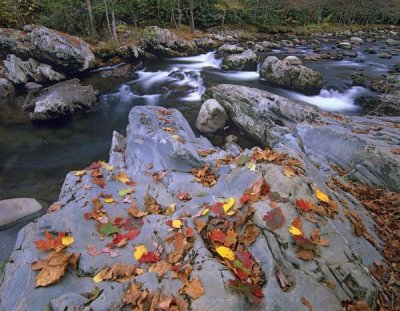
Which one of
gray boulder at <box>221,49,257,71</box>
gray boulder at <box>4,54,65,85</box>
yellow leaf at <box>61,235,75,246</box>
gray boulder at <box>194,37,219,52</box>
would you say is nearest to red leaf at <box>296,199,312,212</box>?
yellow leaf at <box>61,235,75,246</box>

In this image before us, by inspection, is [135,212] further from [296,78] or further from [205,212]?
[296,78]

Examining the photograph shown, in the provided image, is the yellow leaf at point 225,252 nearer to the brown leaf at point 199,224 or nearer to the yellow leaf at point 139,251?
the brown leaf at point 199,224

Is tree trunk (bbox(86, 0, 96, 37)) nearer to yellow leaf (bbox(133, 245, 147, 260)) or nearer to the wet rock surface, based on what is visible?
the wet rock surface

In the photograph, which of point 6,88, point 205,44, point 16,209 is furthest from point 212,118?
point 205,44

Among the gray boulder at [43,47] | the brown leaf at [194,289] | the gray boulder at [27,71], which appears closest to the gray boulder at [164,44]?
the gray boulder at [43,47]

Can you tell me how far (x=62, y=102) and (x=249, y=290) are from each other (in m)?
11.8

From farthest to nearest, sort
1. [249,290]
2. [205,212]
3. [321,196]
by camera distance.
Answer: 1. [321,196]
2. [205,212]
3. [249,290]

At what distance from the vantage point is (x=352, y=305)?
2.91 metres

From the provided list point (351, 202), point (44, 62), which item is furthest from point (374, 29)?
point (351, 202)

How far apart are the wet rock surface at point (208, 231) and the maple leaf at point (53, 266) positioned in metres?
0.07

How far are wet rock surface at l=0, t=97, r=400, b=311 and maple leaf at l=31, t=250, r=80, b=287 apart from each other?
73 millimetres

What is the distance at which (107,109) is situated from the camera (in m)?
13.6

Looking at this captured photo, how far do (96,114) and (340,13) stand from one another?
35655mm

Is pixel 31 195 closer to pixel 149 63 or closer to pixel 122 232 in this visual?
pixel 122 232
